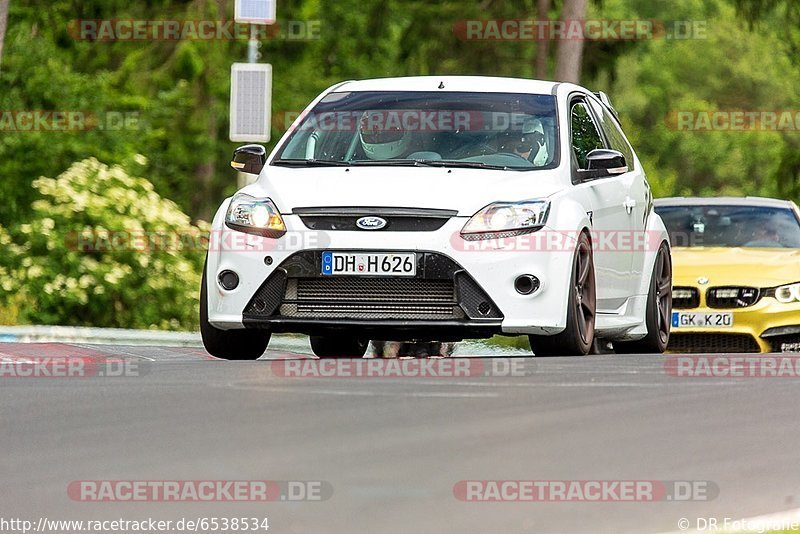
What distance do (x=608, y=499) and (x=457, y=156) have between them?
18.6 ft

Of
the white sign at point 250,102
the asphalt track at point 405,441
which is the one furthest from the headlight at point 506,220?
the white sign at point 250,102

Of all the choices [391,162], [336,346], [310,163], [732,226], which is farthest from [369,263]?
[732,226]

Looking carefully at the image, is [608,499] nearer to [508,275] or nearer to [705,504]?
[705,504]

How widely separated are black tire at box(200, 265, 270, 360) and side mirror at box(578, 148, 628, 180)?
2303 mm

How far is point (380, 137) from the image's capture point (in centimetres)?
1234

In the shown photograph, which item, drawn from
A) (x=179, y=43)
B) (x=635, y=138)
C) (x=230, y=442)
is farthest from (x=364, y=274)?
(x=635, y=138)

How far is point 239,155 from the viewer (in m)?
12.5

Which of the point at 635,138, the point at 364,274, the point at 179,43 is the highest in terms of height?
the point at 364,274

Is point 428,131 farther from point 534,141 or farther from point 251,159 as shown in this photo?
point 251,159

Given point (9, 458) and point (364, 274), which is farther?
point (364, 274)

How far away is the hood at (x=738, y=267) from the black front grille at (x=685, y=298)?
0.06m

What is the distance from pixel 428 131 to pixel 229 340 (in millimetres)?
1868

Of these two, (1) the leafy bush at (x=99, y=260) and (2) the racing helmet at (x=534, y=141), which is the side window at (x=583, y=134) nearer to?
(2) the racing helmet at (x=534, y=141)

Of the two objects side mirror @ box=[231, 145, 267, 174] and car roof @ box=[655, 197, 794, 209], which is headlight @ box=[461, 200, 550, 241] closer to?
side mirror @ box=[231, 145, 267, 174]
